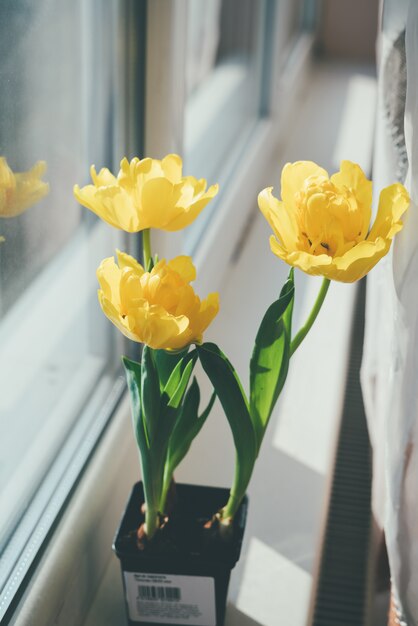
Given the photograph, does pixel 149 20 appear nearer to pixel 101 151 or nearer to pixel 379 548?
pixel 101 151

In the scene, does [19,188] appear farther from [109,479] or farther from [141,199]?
[109,479]

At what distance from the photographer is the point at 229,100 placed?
2.15 m

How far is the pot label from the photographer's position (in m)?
0.81

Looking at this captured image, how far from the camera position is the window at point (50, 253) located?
81 centimetres

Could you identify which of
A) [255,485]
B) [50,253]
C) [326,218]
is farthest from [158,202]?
[255,485]

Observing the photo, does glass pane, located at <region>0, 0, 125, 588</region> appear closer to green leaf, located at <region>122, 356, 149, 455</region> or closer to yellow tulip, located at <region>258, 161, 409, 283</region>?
green leaf, located at <region>122, 356, 149, 455</region>

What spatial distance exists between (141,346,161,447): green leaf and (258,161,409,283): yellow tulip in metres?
0.15

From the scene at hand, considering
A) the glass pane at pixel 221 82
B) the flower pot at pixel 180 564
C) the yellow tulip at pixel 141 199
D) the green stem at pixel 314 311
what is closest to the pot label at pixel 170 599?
the flower pot at pixel 180 564

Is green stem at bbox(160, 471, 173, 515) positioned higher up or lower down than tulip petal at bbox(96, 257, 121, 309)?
lower down

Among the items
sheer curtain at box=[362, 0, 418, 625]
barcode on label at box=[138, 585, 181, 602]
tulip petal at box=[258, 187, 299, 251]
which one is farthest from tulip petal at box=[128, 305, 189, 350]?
barcode on label at box=[138, 585, 181, 602]

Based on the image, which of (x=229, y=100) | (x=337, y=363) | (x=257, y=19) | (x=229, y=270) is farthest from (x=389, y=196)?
(x=257, y=19)

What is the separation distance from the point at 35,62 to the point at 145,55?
0.80ft

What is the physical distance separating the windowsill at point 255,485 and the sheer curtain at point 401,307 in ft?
0.74

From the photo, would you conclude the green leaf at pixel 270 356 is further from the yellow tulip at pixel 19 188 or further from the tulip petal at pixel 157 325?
the yellow tulip at pixel 19 188
